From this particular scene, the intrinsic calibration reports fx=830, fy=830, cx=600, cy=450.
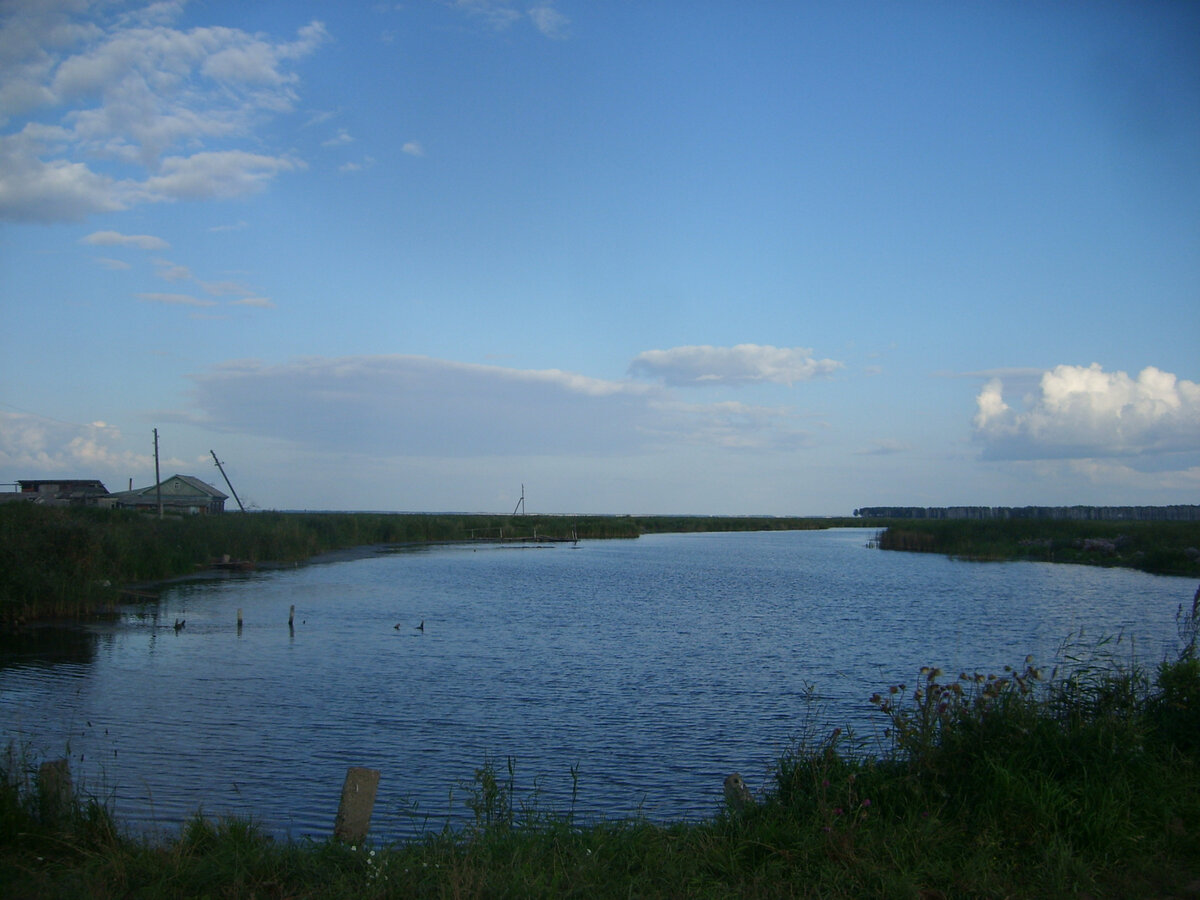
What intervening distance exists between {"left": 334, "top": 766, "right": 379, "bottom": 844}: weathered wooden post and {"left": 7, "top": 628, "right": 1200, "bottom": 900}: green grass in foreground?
0.19 meters

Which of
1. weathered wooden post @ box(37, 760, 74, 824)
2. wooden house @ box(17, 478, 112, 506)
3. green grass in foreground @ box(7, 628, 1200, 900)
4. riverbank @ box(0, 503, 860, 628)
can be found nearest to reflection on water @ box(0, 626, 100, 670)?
riverbank @ box(0, 503, 860, 628)

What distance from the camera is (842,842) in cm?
570

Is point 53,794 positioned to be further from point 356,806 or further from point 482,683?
point 482,683

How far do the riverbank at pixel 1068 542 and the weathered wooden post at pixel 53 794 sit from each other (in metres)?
45.9

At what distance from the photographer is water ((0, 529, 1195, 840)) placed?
406 inches

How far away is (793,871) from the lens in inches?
217

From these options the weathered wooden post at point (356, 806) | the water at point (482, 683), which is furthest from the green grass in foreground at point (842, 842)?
the water at point (482, 683)

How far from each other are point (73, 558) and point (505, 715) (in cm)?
1669

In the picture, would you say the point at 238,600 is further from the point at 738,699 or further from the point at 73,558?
the point at 738,699

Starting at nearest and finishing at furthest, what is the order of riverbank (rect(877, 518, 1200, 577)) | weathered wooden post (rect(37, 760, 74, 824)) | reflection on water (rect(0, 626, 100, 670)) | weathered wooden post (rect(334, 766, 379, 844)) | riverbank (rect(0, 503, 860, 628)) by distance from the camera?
weathered wooden post (rect(334, 766, 379, 844))
weathered wooden post (rect(37, 760, 74, 824))
reflection on water (rect(0, 626, 100, 670))
riverbank (rect(0, 503, 860, 628))
riverbank (rect(877, 518, 1200, 577))

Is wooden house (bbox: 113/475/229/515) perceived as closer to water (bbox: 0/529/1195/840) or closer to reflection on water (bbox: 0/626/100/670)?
water (bbox: 0/529/1195/840)

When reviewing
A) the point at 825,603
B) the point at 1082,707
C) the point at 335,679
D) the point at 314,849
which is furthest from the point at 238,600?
the point at 1082,707

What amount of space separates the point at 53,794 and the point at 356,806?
255cm

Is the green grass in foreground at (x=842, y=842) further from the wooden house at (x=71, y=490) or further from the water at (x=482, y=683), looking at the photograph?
the wooden house at (x=71, y=490)
